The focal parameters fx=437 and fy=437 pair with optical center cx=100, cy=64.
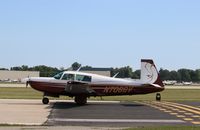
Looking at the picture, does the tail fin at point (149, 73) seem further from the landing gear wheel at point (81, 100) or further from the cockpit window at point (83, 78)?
the landing gear wheel at point (81, 100)

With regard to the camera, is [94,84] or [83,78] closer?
[83,78]

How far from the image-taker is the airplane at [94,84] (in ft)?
95.3

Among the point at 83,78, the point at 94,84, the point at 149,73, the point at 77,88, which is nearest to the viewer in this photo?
the point at 77,88

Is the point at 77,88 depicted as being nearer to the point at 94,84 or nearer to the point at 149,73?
the point at 94,84

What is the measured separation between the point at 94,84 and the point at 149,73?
3.90 metres

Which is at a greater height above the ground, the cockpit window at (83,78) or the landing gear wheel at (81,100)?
the cockpit window at (83,78)

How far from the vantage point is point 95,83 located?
96.5ft

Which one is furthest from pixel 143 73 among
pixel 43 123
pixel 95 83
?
pixel 43 123

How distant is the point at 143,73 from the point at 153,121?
1171cm

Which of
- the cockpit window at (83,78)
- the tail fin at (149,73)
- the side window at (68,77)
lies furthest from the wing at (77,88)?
the tail fin at (149,73)

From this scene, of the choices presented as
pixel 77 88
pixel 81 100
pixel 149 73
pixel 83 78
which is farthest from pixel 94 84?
pixel 149 73

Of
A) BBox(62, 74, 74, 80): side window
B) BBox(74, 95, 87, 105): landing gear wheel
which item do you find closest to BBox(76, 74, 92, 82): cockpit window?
BBox(62, 74, 74, 80): side window

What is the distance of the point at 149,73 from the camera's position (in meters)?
30.1

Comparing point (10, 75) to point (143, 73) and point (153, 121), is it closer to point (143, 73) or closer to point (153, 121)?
point (143, 73)
